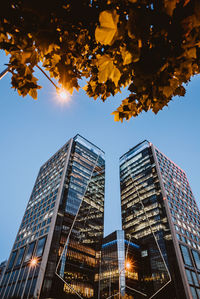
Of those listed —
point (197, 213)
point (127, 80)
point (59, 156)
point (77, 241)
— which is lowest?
point (127, 80)

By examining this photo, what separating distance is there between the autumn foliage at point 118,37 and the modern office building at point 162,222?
52.8m

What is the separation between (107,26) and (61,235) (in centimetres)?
5545

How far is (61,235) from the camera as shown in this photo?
50.0 meters

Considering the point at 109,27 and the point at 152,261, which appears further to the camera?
the point at 152,261

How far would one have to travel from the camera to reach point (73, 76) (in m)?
2.99

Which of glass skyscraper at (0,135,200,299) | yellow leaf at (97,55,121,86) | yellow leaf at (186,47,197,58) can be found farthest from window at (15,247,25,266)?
yellow leaf at (186,47,197,58)

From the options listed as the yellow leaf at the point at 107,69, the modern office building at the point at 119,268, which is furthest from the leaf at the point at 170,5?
the modern office building at the point at 119,268

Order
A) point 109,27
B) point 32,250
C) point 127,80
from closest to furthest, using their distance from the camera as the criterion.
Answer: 1. point 109,27
2. point 127,80
3. point 32,250

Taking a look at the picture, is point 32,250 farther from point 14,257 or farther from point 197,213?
point 197,213

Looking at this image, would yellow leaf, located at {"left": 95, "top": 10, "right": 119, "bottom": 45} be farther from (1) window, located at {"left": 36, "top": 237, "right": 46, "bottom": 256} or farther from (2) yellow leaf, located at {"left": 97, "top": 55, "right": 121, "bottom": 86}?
(1) window, located at {"left": 36, "top": 237, "right": 46, "bottom": 256}

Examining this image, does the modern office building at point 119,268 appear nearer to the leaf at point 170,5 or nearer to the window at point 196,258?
the window at point 196,258

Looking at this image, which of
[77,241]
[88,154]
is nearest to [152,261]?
[77,241]

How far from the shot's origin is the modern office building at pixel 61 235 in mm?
42531

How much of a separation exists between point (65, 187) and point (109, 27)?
61157mm
